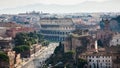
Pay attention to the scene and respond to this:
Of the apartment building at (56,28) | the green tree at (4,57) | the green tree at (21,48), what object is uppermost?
the green tree at (4,57)

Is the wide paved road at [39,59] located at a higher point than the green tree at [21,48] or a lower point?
lower

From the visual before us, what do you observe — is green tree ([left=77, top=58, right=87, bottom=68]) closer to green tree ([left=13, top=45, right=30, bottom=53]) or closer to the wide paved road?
the wide paved road

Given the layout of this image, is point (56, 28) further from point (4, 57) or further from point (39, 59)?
point (4, 57)

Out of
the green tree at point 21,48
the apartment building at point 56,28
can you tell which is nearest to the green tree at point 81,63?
the green tree at point 21,48

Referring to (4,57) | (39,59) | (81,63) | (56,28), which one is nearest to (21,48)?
(39,59)

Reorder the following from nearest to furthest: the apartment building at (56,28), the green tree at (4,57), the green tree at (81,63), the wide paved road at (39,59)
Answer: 1. the green tree at (81,63)
2. the green tree at (4,57)
3. the wide paved road at (39,59)
4. the apartment building at (56,28)

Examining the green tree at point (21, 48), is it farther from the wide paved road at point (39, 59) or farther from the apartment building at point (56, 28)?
the apartment building at point (56, 28)

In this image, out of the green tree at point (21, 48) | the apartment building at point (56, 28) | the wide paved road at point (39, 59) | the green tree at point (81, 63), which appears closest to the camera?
the green tree at point (81, 63)

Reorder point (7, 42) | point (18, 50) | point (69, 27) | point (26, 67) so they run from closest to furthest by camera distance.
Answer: point (26, 67), point (18, 50), point (7, 42), point (69, 27)

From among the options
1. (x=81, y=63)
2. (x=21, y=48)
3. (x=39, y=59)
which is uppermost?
(x=81, y=63)

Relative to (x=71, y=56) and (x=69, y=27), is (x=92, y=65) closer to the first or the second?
(x=71, y=56)

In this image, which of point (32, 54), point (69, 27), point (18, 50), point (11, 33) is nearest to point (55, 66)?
point (18, 50)
